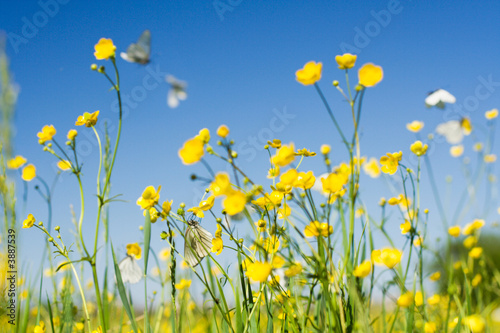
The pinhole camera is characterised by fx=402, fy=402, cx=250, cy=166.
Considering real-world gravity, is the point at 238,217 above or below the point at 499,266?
above

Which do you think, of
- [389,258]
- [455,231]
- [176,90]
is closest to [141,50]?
[176,90]

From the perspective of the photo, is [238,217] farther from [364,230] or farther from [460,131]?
[460,131]

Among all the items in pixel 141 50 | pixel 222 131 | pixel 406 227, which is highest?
pixel 141 50

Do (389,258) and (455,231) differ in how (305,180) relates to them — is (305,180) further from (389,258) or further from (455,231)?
(455,231)

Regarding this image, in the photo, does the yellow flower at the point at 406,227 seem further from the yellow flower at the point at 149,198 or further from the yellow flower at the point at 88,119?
the yellow flower at the point at 88,119

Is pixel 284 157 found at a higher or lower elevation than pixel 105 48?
lower

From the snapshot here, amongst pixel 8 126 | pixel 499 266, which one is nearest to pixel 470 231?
pixel 8 126
